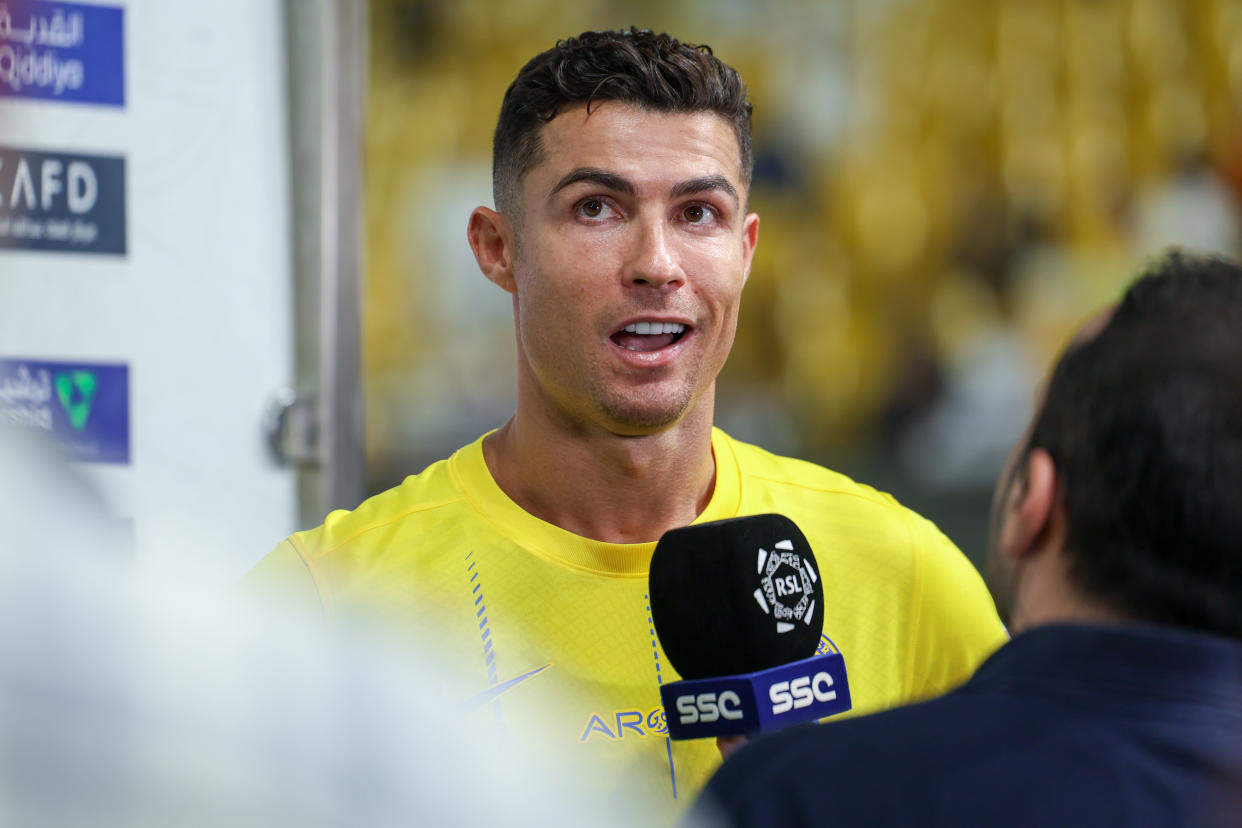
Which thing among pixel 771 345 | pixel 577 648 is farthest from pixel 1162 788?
pixel 771 345

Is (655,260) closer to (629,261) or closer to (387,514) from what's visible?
(629,261)

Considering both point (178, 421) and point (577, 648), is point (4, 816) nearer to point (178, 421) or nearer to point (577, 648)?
point (577, 648)

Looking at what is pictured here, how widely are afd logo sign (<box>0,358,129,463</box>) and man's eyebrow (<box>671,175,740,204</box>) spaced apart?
1385mm

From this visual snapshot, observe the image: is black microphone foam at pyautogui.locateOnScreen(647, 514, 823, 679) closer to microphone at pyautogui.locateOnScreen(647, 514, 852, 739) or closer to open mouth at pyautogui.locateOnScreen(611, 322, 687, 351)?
microphone at pyautogui.locateOnScreen(647, 514, 852, 739)

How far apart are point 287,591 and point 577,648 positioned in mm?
422

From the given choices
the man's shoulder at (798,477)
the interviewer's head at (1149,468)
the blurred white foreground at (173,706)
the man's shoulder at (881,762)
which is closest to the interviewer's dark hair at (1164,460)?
the interviewer's head at (1149,468)

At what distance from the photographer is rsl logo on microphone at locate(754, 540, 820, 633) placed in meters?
1.51

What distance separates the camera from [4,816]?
1.27 ft

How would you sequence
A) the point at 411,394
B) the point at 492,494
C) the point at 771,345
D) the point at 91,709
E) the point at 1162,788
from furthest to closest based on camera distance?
the point at 771,345 → the point at 411,394 → the point at 492,494 → the point at 1162,788 → the point at 91,709

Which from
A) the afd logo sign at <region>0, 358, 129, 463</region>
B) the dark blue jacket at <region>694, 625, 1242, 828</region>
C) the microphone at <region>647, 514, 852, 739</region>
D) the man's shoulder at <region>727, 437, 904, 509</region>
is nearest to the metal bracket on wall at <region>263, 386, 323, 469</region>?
the afd logo sign at <region>0, 358, 129, 463</region>

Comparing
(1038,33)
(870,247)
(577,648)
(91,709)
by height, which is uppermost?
(1038,33)

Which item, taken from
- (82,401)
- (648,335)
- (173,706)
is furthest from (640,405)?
(173,706)

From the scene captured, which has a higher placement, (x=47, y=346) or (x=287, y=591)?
(x=47, y=346)

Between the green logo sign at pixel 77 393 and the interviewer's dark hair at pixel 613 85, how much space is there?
114 centimetres
